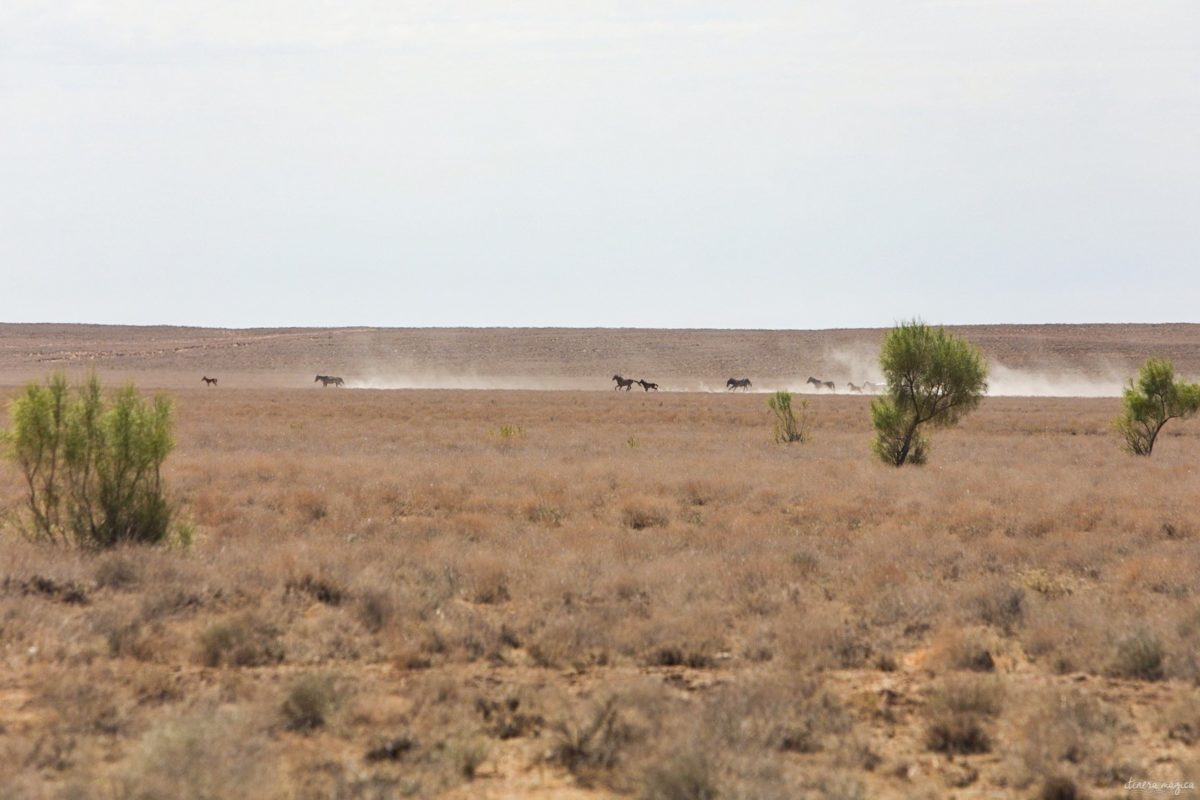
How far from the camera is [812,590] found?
11.8m

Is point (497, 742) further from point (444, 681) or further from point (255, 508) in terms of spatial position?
point (255, 508)

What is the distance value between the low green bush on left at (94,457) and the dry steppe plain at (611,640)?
2.41 feet

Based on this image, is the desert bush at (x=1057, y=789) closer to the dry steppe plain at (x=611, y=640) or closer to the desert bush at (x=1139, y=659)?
the dry steppe plain at (x=611, y=640)

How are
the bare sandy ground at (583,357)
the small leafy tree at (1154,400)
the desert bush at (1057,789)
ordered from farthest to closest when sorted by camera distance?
the bare sandy ground at (583,357)
the small leafy tree at (1154,400)
the desert bush at (1057,789)

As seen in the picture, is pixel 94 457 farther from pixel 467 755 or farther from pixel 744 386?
pixel 744 386

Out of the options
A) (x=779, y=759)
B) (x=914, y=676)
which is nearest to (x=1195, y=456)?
(x=914, y=676)

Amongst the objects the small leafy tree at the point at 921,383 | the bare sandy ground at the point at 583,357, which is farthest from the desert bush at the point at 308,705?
the bare sandy ground at the point at 583,357

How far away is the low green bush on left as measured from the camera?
534 inches

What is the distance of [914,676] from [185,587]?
23.1 feet

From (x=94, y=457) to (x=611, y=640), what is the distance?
25.5ft

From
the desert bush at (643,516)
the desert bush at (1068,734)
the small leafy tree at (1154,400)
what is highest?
the small leafy tree at (1154,400)

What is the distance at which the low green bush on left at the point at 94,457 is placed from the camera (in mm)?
13570

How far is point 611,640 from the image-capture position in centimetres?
967

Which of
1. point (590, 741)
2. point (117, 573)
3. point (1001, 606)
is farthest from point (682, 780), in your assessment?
point (117, 573)
